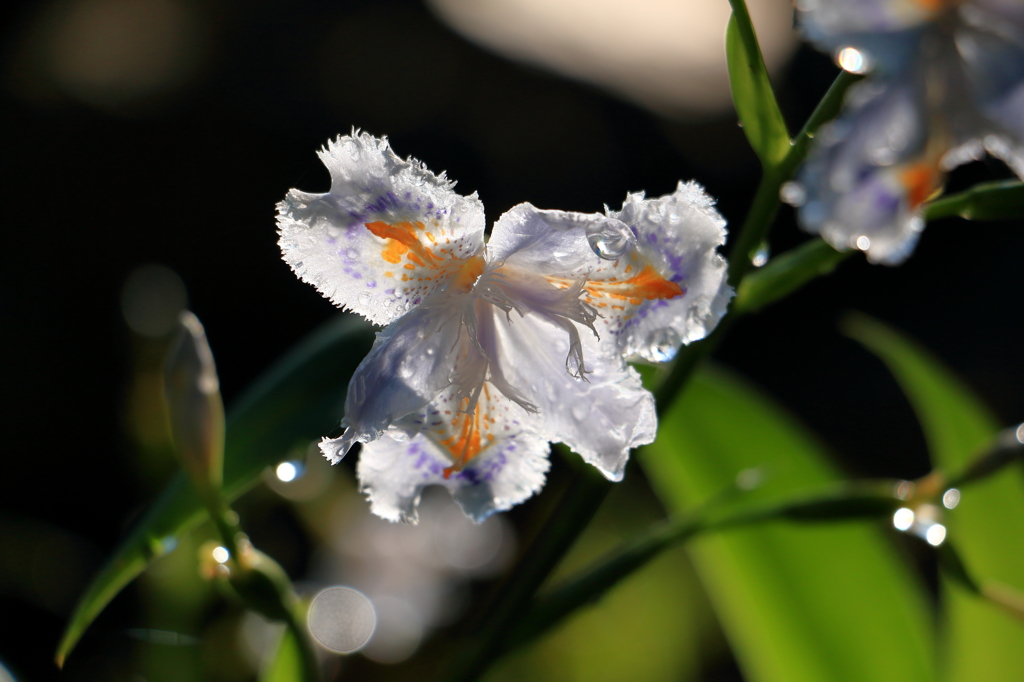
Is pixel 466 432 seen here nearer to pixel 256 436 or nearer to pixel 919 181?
pixel 256 436

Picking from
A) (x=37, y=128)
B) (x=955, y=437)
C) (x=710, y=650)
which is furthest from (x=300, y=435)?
(x=37, y=128)

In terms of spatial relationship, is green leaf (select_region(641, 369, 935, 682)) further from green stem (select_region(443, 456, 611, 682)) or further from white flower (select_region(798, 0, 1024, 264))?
white flower (select_region(798, 0, 1024, 264))

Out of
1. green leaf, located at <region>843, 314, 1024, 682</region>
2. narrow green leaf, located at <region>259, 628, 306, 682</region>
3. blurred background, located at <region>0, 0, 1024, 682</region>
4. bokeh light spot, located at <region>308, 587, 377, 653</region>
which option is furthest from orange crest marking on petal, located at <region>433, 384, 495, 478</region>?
bokeh light spot, located at <region>308, 587, 377, 653</region>

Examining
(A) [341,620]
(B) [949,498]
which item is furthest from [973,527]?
(A) [341,620]

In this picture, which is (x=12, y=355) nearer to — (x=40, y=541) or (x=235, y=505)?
(x=40, y=541)

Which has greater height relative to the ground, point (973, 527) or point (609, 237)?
point (609, 237)

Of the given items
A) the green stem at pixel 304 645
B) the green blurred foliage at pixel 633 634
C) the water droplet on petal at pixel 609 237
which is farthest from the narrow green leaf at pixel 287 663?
the green blurred foliage at pixel 633 634
